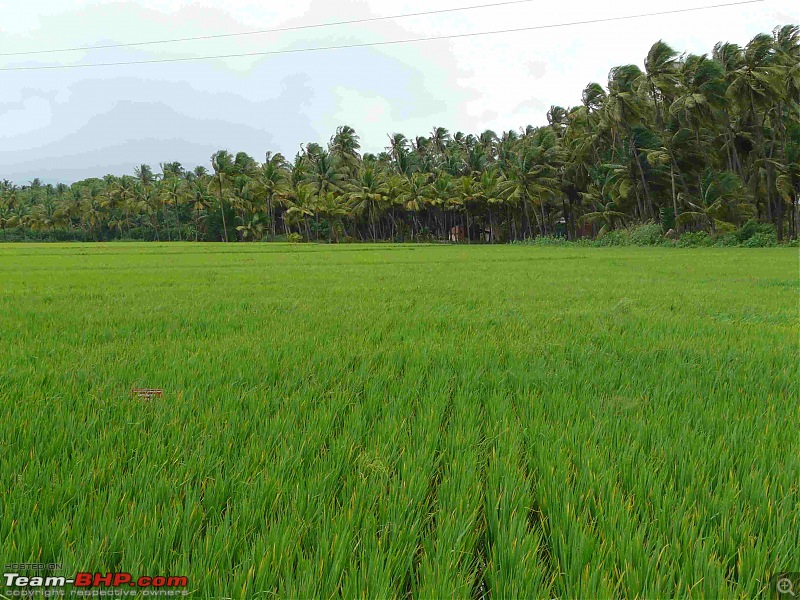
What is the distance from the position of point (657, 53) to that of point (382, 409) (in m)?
36.9

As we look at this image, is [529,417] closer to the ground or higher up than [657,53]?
closer to the ground

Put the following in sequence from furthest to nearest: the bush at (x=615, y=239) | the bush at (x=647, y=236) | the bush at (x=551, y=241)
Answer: the bush at (x=551, y=241) → the bush at (x=615, y=239) → the bush at (x=647, y=236)

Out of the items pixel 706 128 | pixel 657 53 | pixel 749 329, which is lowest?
pixel 749 329

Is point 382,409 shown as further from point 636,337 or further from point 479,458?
point 636,337

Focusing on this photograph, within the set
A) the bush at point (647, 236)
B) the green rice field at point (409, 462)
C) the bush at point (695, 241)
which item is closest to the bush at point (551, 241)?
the bush at point (647, 236)

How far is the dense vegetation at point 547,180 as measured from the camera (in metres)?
30.3

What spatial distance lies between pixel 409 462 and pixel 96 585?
112 cm

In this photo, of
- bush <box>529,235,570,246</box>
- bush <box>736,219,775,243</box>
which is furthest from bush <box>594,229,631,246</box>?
bush <box>736,219,775,243</box>

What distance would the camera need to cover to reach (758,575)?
A: 1.36 meters

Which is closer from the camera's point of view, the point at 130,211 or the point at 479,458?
the point at 479,458

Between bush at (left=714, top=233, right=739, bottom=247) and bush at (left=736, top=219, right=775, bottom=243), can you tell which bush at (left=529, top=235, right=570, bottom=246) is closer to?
bush at (left=714, top=233, right=739, bottom=247)

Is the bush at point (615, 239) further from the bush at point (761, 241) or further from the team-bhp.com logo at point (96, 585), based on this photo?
the team-bhp.com logo at point (96, 585)

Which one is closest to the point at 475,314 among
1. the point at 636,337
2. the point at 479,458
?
the point at 636,337

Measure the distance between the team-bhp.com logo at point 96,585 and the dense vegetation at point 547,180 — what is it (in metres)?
35.1
